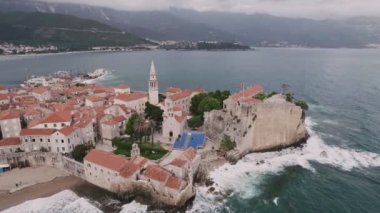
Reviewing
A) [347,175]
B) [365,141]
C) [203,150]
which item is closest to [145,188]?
[203,150]

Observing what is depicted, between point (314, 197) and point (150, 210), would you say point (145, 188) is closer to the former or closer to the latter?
point (150, 210)

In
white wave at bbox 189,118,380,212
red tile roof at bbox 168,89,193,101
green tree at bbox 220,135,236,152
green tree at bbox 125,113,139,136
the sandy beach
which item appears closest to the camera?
the sandy beach

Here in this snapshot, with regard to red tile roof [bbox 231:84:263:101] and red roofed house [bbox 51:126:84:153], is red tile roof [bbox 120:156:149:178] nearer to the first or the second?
red roofed house [bbox 51:126:84:153]

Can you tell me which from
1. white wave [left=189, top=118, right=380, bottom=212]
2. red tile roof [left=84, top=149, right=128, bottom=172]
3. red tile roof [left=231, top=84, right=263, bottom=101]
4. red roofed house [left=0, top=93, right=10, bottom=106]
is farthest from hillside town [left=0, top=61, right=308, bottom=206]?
red roofed house [left=0, top=93, right=10, bottom=106]

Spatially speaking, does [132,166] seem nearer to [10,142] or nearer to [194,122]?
[194,122]

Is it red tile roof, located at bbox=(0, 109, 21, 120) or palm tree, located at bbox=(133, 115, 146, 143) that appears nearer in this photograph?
palm tree, located at bbox=(133, 115, 146, 143)
